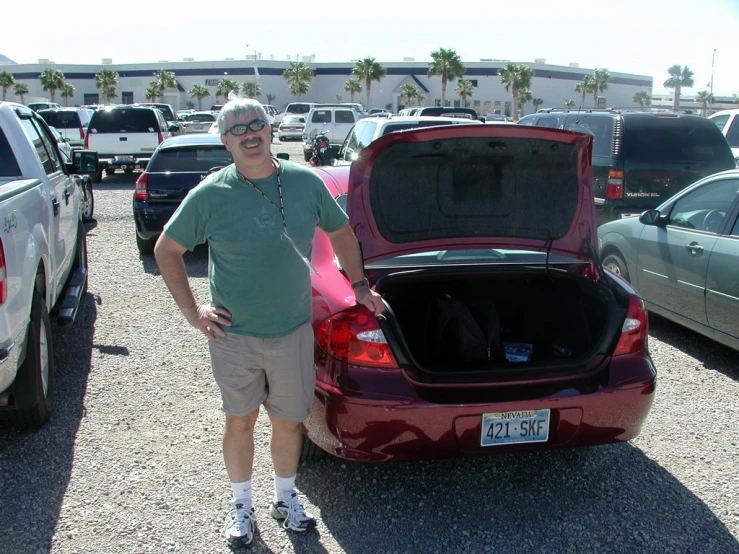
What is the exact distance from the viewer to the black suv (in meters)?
9.10

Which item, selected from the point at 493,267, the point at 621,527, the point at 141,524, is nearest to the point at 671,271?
the point at 493,267

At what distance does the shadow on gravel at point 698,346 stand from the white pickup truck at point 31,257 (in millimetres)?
4570

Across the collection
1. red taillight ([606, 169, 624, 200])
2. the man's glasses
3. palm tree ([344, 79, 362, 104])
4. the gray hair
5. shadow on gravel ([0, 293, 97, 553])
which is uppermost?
palm tree ([344, 79, 362, 104])

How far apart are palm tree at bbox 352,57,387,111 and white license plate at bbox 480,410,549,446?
68457 millimetres

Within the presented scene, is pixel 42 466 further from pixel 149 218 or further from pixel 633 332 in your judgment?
pixel 149 218

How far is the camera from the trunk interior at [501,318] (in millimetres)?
A: 3555

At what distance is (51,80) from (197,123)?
51331mm

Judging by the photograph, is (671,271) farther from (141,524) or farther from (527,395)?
(141,524)

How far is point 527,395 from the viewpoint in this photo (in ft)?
10.4

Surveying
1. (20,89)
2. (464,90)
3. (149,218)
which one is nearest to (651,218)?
(149,218)

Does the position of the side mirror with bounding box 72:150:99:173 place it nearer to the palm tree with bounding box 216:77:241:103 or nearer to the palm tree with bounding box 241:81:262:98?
the palm tree with bounding box 241:81:262:98

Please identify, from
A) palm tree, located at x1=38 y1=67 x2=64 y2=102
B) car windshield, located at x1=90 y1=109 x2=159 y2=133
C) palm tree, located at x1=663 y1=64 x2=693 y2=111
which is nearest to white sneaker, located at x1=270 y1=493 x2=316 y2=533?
car windshield, located at x1=90 y1=109 x2=159 y2=133

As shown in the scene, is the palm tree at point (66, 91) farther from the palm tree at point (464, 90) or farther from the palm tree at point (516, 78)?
the palm tree at point (516, 78)

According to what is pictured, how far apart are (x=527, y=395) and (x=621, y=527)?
2.47 ft
